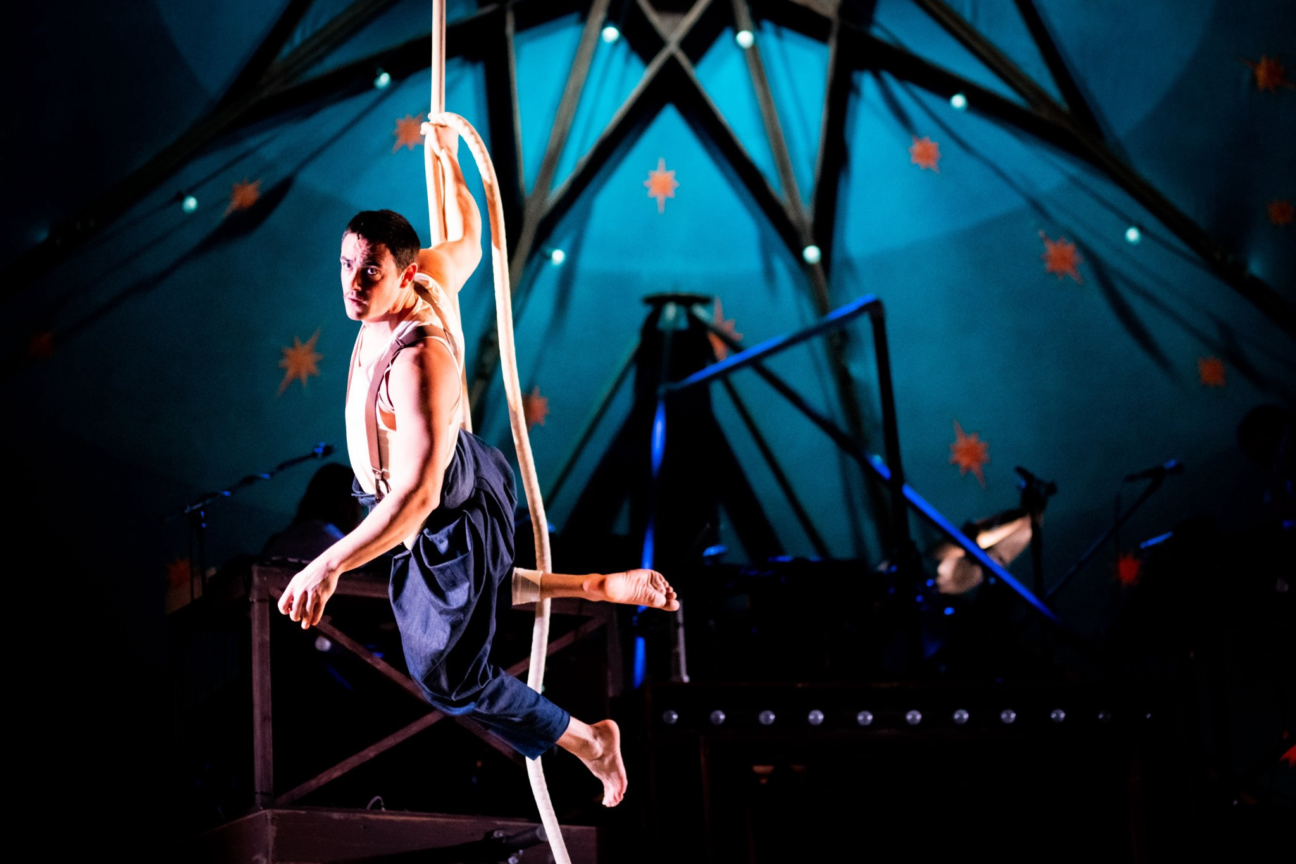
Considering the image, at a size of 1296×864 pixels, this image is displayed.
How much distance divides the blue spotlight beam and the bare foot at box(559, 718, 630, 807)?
243 cm

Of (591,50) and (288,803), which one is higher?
(591,50)

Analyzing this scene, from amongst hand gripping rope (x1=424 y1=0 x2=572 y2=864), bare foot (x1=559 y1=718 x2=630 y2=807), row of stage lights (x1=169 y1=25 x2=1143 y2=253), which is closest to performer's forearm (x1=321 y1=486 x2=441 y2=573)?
hand gripping rope (x1=424 y1=0 x2=572 y2=864)

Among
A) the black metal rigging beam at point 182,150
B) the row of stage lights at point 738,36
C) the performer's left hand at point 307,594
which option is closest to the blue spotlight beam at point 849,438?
the row of stage lights at point 738,36

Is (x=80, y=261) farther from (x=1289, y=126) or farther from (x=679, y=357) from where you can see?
(x=1289, y=126)

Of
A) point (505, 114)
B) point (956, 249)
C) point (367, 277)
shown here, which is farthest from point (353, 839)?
point (956, 249)

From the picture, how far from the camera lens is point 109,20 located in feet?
17.6

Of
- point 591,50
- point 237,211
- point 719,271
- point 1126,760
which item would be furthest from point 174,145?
point 1126,760

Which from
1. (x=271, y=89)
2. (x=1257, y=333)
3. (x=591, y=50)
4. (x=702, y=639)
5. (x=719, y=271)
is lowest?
(x=702, y=639)

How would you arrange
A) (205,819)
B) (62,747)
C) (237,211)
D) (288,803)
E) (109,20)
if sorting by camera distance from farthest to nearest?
(237,211)
(109,20)
(62,747)
(205,819)
(288,803)

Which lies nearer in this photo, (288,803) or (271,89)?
(288,803)

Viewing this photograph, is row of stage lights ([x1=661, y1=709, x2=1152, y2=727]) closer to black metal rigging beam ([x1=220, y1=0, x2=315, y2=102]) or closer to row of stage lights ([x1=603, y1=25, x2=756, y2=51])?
black metal rigging beam ([x1=220, y1=0, x2=315, y2=102])

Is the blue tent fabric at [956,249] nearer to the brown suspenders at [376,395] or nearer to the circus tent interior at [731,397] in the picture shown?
the circus tent interior at [731,397]

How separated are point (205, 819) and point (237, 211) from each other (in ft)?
8.23

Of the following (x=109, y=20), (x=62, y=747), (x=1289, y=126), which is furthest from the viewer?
(x=1289, y=126)
